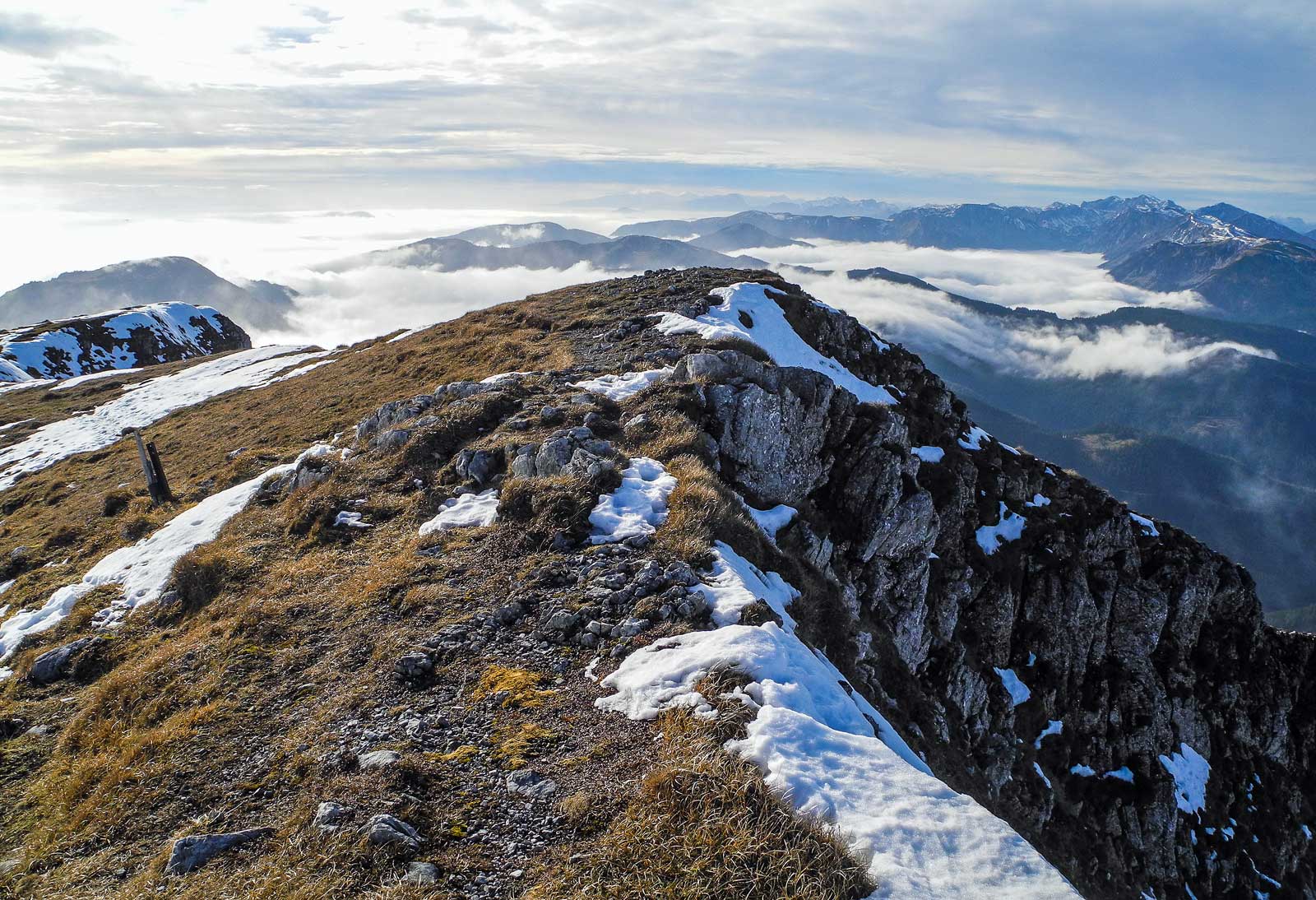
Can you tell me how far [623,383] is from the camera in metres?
23.1

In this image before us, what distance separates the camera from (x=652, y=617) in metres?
10.3

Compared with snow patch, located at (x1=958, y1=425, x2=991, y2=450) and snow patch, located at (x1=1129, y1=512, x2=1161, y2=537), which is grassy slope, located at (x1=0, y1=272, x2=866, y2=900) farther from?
snow patch, located at (x1=1129, y1=512, x2=1161, y2=537)

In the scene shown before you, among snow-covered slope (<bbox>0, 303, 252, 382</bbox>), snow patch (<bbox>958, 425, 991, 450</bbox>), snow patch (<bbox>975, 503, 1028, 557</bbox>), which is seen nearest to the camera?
snow patch (<bbox>975, 503, 1028, 557</bbox>)

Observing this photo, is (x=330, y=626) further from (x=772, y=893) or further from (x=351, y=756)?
(x=772, y=893)

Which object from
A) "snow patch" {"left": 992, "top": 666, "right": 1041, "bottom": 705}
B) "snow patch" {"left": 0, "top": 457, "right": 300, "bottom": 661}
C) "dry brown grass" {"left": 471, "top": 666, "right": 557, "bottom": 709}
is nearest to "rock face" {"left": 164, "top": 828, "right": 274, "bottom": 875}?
"dry brown grass" {"left": 471, "top": 666, "right": 557, "bottom": 709}

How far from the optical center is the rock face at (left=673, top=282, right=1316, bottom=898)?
24.4 meters

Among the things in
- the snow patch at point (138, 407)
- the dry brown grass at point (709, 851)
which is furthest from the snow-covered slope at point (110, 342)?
the dry brown grass at point (709, 851)

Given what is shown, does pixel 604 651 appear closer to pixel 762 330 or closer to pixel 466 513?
pixel 466 513

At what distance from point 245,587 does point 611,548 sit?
905cm

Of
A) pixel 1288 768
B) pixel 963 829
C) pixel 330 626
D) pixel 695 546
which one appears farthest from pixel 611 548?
pixel 1288 768

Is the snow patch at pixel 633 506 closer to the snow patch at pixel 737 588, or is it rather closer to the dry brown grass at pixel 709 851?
the snow patch at pixel 737 588

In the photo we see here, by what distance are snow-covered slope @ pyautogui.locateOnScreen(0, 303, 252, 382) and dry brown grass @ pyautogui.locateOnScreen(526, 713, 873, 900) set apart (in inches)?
4613

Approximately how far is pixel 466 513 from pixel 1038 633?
120ft

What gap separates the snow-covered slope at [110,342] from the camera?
93.4 meters
